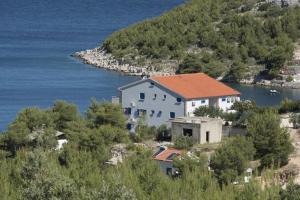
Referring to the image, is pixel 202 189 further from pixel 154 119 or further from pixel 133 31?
pixel 133 31

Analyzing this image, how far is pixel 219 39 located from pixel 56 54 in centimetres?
1645

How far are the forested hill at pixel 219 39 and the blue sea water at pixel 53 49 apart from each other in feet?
16.2

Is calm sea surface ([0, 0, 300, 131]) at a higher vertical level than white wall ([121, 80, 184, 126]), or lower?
higher

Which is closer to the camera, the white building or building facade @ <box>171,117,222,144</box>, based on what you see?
building facade @ <box>171,117,222,144</box>

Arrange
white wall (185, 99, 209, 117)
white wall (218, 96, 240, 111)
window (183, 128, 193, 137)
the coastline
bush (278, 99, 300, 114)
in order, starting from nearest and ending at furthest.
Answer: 1. window (183, 128, 193, 137)
2. white wall (185, 99, 209, 117)
3. bush (278, 99, 300, 114)
4. white wall (218, 96, 240, 111)
5. the coastline

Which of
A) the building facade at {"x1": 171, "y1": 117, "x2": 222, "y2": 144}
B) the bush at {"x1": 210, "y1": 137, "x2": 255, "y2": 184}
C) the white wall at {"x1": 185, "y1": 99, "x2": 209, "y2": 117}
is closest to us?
the bush at {"x1": 210, "y1": 137, "x2": 255, "y2": 184}

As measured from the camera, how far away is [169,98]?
4541 cm

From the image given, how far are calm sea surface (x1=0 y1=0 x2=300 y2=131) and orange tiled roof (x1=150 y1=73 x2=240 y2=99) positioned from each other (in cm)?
984

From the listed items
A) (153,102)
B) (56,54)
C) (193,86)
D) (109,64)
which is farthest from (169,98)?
(56,54)

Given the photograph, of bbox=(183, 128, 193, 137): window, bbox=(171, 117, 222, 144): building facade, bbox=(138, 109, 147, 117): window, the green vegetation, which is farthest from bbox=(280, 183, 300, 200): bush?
bbox=(138, 109, 147, 117): window

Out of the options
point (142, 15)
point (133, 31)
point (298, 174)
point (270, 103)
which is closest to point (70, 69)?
point (133, 31)

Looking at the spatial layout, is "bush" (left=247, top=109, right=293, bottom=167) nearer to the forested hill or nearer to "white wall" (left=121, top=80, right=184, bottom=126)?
"white wall" (left=121, top=80, right=184, bottom=126)

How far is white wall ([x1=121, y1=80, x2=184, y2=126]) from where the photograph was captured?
148 ft

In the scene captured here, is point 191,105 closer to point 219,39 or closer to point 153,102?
point 153,102
